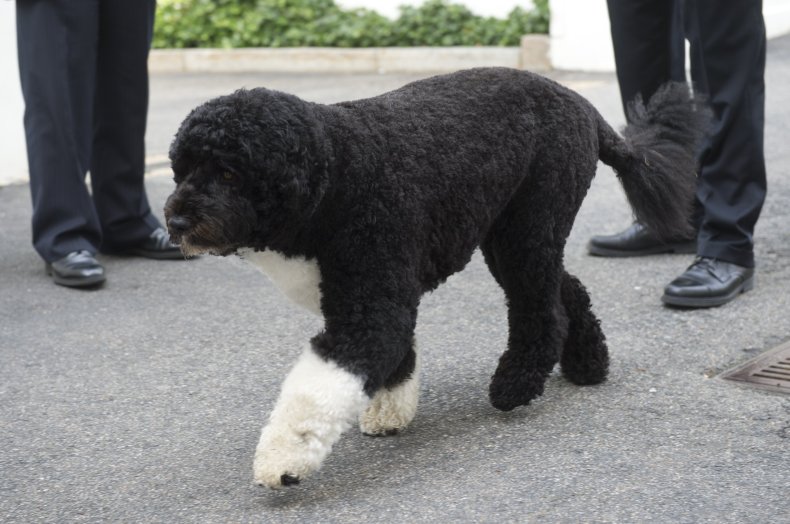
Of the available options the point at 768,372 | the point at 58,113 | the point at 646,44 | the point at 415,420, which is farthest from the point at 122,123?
the point at 768,372

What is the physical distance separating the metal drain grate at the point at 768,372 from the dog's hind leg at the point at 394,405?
1.01 metres

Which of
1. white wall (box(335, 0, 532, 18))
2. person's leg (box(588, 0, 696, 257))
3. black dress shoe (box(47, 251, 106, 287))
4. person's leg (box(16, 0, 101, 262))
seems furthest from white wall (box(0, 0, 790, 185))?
person's leg (box(588, 0, 696, 257))

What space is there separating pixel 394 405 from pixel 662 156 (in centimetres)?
113

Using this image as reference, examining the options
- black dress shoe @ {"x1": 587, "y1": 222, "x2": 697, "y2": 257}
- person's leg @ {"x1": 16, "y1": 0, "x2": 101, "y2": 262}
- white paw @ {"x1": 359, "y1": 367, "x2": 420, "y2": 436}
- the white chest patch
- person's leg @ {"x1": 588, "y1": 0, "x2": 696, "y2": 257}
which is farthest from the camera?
black dress shoe @ {"x1": 587, "y1": 222, "x2": 697, "y2": 257}

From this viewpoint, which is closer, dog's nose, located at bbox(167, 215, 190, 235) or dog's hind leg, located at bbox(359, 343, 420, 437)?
dog's nose, located at bbox(167, 215, 190, 235)

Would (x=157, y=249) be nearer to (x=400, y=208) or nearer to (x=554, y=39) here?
(x=400, y=208)

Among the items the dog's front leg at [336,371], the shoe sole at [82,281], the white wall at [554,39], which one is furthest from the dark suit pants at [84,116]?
the dog's front leg at [336,371]

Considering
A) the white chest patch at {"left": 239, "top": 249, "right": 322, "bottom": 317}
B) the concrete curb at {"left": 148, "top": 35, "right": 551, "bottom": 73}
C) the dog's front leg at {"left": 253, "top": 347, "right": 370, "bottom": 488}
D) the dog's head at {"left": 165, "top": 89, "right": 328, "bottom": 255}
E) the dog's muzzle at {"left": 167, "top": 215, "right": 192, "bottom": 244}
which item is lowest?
the concrete curb at {"left": 148, "top": 35, "right": 551, "bottom": 73}

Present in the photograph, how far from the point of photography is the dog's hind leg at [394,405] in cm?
313

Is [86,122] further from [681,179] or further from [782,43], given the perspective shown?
[782,43]

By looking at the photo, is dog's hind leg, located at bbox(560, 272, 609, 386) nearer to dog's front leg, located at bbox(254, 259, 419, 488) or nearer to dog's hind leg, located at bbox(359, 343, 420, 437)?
dog's hind leg, located at bbox(359, 343, 420, 437)

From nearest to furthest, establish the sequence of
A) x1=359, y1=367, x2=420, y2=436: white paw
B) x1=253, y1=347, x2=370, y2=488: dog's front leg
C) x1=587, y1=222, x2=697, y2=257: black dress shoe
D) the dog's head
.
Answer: the dog's head → x1=253, y1=347, x2=370, y2=488: dog's front leg → x1=359, y1=367, x2=420, y2=436: white paw → x1=587, y1=222, x2=697, y2=257: black dress shoe

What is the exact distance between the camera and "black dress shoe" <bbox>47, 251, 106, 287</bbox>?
15.4 ft

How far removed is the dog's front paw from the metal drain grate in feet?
4.69
